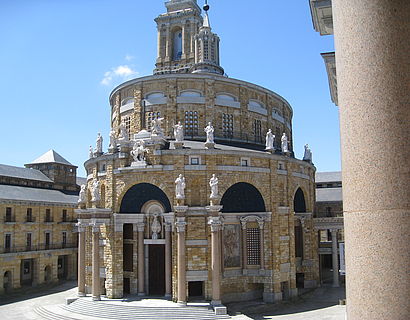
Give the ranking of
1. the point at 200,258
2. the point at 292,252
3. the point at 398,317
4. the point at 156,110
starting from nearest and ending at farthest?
the point at 398,317
the point at 200,258
the point at 292,252
the point at 156,110

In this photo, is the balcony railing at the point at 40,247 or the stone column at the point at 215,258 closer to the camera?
the stone column at the point at 215,258

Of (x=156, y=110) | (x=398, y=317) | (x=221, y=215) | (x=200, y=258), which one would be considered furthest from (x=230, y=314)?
(x=398, y=317)

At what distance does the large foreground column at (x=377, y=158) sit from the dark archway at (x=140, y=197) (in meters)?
31.5

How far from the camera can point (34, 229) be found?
186 ft

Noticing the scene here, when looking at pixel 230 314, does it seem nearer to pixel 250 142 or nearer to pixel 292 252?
pixel 292 252

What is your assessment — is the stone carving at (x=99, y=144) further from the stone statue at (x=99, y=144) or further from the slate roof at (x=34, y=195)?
the slate roof at (x=34, y=195)

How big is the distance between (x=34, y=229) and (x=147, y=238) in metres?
25.3

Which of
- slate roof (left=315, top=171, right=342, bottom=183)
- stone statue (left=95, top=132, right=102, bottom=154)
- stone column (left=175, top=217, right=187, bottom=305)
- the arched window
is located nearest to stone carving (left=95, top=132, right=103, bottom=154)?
stone statue (left=95, top=132, right=102, bottom=154)

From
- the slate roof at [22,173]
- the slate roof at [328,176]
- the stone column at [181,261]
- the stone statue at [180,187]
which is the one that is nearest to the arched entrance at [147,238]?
the stone statue at [180,187]

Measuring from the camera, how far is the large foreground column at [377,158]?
5.47 meters

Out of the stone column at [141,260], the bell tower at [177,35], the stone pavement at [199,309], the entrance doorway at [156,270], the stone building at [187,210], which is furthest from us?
the bell tower at [177,35]

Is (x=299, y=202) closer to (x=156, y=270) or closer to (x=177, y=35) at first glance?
(x=156, y=270)

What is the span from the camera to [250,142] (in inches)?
1780

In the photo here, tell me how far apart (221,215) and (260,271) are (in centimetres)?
623
